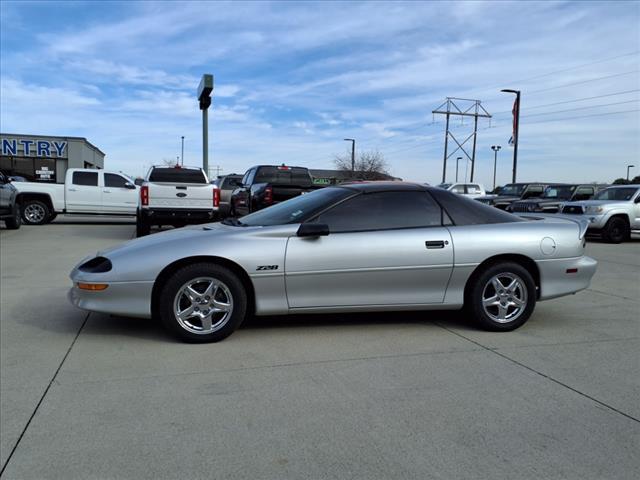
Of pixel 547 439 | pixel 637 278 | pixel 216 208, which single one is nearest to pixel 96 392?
pixel 547 439

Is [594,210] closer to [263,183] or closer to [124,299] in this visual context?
[263,183]

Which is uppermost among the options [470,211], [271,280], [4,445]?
[470,211]

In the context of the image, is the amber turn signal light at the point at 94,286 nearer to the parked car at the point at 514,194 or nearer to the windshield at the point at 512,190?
the parked car at the point at 514,194

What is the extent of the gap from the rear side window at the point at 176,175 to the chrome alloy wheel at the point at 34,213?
5.68 meters

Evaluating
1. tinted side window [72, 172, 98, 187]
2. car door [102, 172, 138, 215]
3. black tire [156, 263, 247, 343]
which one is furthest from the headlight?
tinted side window [72, 172, 98, 187]

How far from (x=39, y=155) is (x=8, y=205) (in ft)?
83.2

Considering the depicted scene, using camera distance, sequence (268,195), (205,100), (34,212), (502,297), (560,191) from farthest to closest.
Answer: (205,100) → (560,191) → (34,212) → (268,195) → (502,297)

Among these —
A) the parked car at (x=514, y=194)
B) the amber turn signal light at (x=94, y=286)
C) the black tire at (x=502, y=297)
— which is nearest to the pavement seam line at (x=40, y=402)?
the amber turn signal light at (x=94, y=286)

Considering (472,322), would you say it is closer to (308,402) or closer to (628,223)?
(308,402)

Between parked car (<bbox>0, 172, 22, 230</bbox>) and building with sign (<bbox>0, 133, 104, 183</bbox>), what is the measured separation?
893 inches

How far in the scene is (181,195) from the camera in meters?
12.9

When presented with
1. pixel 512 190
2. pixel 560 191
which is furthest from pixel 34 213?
pixel 512 190

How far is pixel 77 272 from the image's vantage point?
15.9 feet

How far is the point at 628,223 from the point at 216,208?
11041 mm
